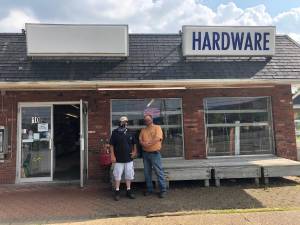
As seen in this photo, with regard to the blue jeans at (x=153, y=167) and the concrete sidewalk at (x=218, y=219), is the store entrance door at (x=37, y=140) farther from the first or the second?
the concrete sidewalk at (x=218, y=219)

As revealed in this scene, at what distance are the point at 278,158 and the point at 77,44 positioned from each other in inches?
264

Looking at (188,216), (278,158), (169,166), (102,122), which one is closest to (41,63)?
(102,122)

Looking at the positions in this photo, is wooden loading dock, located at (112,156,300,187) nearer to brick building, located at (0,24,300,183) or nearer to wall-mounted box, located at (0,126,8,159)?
brick building, located at (0,24,300,183)

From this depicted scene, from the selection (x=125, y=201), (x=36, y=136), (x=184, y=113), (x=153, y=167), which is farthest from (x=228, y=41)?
(x=36, y=136)

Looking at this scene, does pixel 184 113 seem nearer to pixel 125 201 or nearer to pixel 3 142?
pixel 125 201

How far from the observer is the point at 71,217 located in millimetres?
6629

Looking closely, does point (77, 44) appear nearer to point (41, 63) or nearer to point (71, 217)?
point (41, 63)

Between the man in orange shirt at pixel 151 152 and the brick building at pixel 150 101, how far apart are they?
1.64 meters

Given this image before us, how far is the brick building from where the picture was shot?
9.79 m

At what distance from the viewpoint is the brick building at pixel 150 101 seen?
979cm

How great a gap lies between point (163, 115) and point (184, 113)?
63 centimetres

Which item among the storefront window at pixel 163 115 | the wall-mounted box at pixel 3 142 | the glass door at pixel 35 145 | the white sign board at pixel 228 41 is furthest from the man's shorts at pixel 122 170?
the white sign board at pixel 228 41

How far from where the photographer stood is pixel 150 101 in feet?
34.7

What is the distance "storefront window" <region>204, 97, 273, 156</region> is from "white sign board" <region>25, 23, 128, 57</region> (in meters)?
3.19
